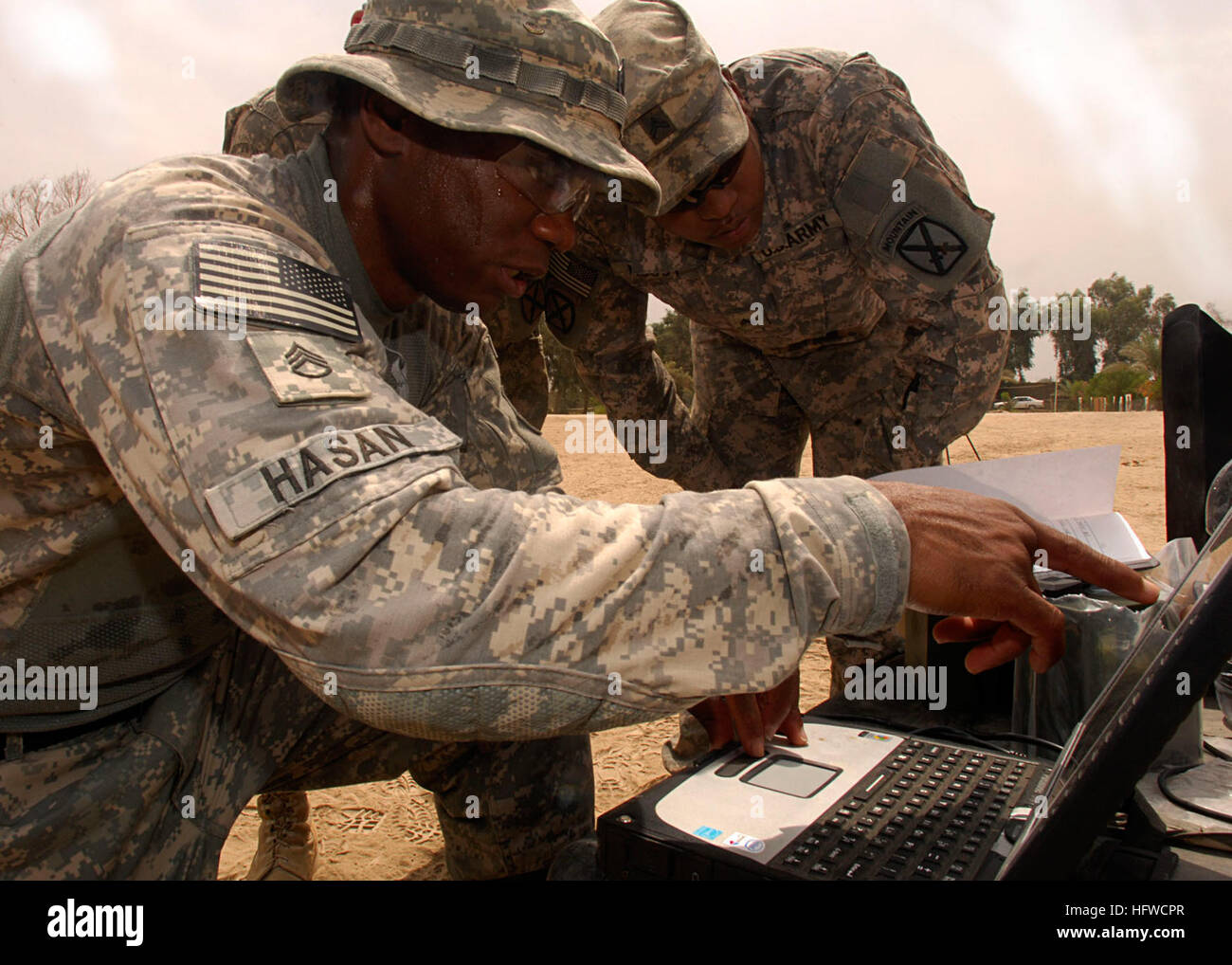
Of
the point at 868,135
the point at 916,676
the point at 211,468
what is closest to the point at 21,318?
the point at 211,468

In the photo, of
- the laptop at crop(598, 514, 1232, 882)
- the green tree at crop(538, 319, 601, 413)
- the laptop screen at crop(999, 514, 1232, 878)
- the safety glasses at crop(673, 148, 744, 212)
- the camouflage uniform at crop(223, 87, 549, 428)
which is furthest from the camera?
the green tree at crop(538, 319, 601, 413)

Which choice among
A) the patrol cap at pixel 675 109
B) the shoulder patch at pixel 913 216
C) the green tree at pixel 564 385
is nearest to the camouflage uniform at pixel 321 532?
the patrol cap at pixel 675 109

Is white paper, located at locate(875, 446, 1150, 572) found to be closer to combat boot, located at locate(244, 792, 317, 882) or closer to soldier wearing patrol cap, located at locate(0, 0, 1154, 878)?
soldier wearing patrol cap, located at locate(0, 0, 1154, 878)

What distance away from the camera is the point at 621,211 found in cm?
335

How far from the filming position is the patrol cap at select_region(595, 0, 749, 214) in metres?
2.61

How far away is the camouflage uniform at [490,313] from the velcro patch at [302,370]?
92 cm

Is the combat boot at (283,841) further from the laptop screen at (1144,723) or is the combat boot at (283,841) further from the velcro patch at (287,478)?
the laptop screen at (1144,723)

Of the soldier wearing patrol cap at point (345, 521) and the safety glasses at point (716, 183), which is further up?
the safety glasses at point (716, 183)

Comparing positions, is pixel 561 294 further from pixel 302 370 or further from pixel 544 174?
pixel 302 370

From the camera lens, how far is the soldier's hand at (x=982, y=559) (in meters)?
0.96

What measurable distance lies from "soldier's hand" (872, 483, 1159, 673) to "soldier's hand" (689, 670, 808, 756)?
26 centimetres

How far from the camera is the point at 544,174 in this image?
1.40 metres

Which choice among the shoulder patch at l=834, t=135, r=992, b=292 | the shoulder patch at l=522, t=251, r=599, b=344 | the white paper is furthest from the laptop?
the shoulder patch at l=522, t=251, r=599, b=344
